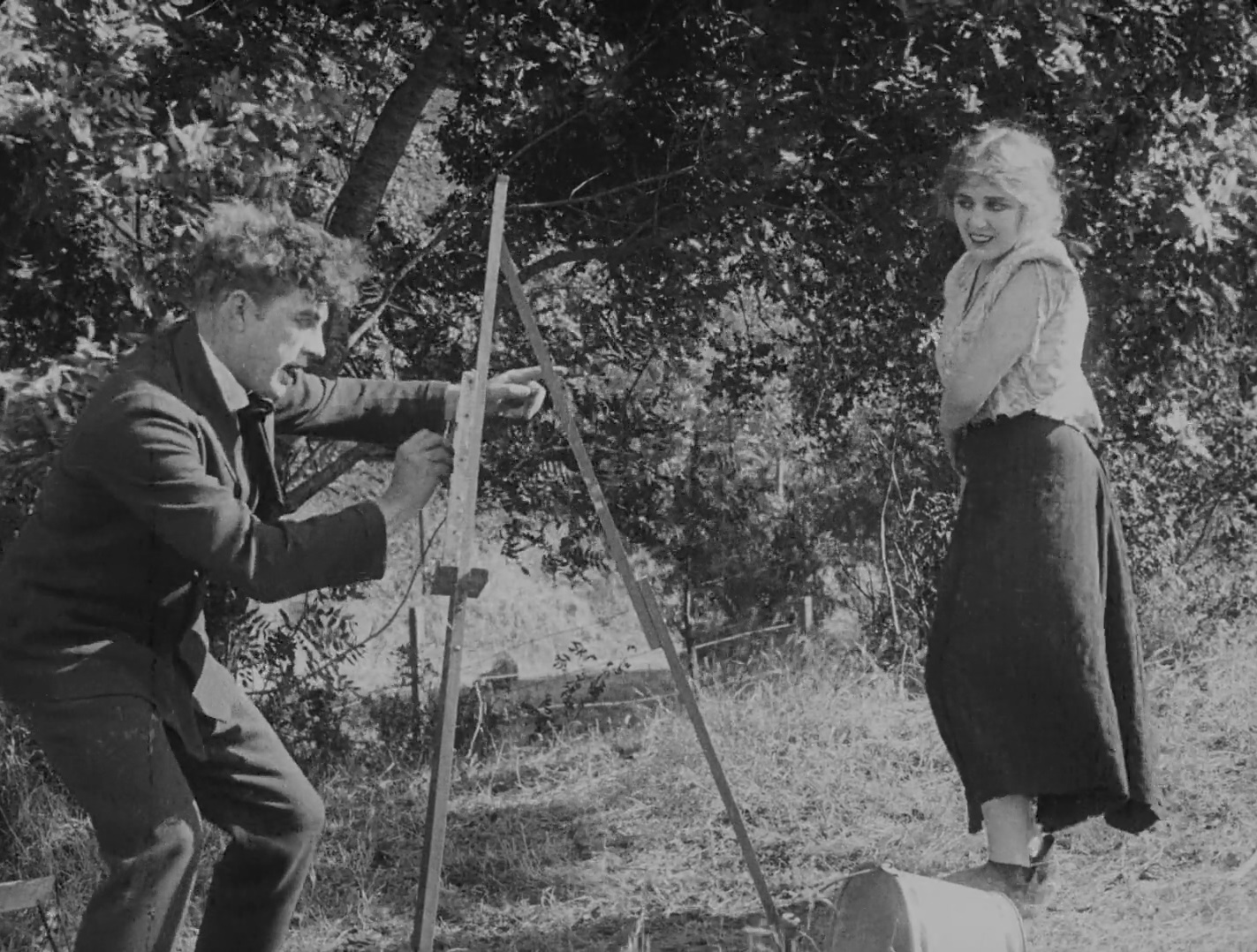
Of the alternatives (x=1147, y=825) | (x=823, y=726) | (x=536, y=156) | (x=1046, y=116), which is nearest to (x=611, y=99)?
(x=536, y=156)

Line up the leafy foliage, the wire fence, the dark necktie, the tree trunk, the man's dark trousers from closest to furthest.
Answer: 1. the man's dark trousers
2. the dark necktie
3. the leafy foliage
4. the tree trunk
5. the wire fence

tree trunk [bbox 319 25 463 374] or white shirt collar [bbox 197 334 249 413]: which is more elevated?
tree trunk [bbox 319 25 463 374]

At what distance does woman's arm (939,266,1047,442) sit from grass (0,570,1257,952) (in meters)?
1.24

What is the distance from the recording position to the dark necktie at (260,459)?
10.6ft

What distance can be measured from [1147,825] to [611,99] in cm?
319

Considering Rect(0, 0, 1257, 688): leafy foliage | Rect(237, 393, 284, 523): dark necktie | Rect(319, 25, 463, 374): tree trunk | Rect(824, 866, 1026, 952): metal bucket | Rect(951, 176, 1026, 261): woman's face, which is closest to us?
Rect(824, 866, 1026, 952): metal bucket

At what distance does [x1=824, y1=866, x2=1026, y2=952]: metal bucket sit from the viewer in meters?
2.93

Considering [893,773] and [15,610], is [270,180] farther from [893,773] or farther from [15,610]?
[893,773]

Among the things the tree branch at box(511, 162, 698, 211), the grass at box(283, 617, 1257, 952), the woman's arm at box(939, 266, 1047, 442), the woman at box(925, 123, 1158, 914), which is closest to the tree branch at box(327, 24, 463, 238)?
the tree branch at box(511, 162, 698, 211)

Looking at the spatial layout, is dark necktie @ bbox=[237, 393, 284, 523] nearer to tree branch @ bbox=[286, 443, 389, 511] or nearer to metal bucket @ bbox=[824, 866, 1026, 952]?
metal bucket @ bbox=[824, 866, 1026, 952]

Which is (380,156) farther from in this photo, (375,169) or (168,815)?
(168,815)

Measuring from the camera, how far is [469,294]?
637 centimetres

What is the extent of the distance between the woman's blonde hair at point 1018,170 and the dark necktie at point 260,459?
5.36 feet

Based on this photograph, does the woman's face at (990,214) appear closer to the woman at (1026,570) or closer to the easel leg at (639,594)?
the woman at (1026,570)
